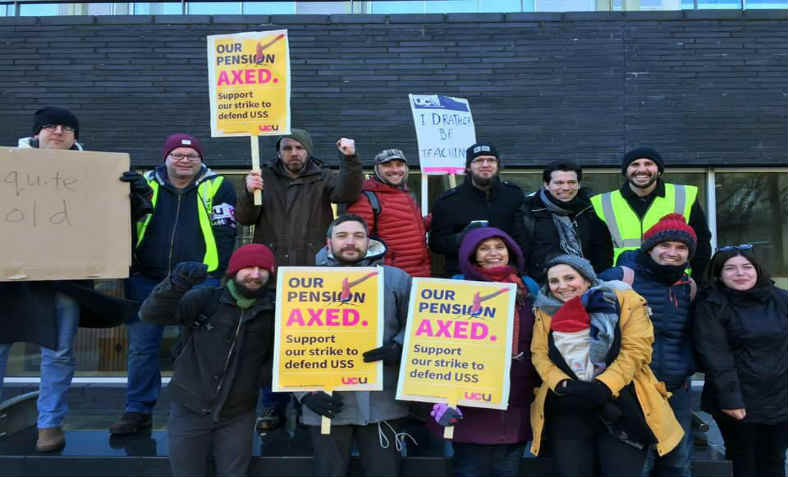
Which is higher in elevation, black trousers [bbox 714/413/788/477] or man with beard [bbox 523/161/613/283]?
man with beard [bbox 523/161/613/283]

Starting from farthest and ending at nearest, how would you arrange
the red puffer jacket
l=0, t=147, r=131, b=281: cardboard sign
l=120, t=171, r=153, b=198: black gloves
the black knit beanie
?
1. the red puffer jacket
2. l=120, t=171, r=153, b=198: black gloves
3. the black knit beanie
4. l=0, t=147, r=131, b=281: cardboard sign

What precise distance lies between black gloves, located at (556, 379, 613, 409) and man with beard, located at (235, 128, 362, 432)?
186 cm

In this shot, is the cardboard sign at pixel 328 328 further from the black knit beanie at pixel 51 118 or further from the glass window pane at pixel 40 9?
the glass window pane at pixel 40 9

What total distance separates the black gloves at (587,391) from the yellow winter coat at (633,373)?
0.11ft

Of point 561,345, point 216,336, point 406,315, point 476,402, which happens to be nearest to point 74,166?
point 216,336

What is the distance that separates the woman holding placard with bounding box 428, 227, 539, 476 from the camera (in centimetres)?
340

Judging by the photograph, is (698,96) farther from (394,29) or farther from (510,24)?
(394,29)

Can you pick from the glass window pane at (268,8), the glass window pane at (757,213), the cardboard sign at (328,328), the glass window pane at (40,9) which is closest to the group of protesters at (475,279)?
the cardboard sign at (328,328)

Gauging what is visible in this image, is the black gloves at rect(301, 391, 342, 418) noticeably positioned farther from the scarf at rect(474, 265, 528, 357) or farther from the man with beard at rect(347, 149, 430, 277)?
the man with beard at rect(347, 149, 430, 277)

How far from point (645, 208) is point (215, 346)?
296 cm

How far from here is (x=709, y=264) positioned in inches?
158

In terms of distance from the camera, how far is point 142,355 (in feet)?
14.1

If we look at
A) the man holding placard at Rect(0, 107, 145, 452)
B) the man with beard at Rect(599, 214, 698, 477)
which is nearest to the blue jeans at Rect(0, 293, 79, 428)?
the man holding placard at Rect(0, 107, 145, 452)

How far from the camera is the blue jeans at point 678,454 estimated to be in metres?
3.55
